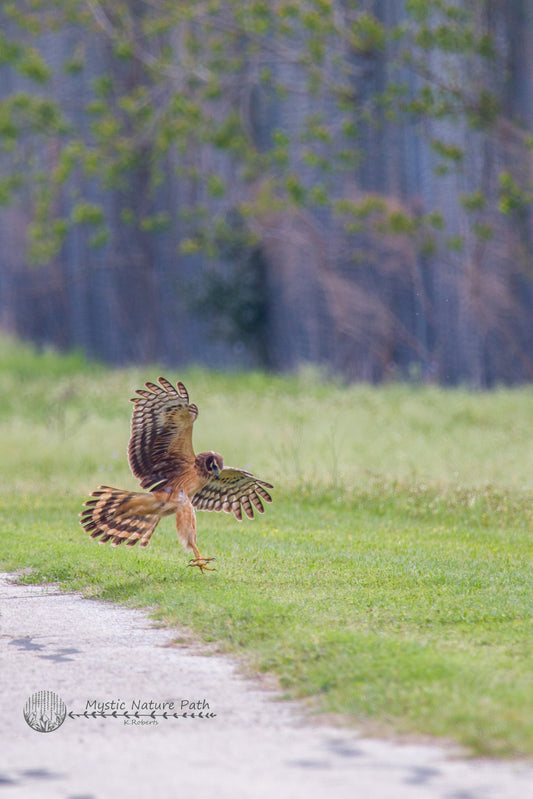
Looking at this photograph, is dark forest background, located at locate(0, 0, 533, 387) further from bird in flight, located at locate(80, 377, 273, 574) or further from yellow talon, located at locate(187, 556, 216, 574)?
bird in flight, located at locate(80, 377, 273, 574)

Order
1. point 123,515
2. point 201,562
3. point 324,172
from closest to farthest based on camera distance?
point 123,515
point 201,562
point 324,172

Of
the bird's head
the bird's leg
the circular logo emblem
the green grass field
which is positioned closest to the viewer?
the circular logo emblem

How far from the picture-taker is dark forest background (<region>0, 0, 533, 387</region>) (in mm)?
19328

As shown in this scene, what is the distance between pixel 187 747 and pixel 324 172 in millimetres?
17696

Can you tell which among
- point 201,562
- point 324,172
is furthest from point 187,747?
point 324,172

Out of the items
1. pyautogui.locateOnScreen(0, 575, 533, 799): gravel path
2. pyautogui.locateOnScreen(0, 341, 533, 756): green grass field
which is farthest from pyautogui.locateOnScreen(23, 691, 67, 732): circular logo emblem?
pyautogui.locateOnScreen(0, 341, 533, 756): green grass field

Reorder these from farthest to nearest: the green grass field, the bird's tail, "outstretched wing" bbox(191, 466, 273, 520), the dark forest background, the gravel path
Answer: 1. the dark forest background
2. "outstretched wing" bbox(191, 466, 273, 520)
3. the bird's tail
4. the green grass field
5. the gravel path

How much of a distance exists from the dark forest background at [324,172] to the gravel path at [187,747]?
42.7 ft

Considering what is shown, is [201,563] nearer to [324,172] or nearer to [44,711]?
[44,711]

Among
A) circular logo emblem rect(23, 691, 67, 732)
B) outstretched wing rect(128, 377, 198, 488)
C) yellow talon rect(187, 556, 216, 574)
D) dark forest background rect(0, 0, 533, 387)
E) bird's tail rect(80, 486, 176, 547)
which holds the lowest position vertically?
circular logo emblem rect(23, 691, 67, 732)

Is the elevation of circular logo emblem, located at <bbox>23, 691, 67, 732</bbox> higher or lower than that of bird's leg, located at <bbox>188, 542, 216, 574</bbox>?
lower

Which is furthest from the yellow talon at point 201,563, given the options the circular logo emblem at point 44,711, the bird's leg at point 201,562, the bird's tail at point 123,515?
the circular logo emblem at point 44,711

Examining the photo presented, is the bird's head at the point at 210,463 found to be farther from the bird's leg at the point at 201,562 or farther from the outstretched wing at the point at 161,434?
the bird's leg at the point at 201,562

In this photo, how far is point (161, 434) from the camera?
7.91m
